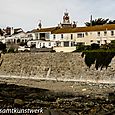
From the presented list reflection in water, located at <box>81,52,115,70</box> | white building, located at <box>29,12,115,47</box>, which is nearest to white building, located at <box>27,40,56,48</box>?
white building, located at <box>29,12,115,47</box>

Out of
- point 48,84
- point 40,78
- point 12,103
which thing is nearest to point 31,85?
point 48,84

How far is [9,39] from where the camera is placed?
83625mm

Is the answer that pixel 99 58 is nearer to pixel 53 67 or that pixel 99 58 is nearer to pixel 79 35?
pixel 53 67

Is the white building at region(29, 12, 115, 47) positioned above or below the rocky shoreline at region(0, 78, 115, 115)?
above

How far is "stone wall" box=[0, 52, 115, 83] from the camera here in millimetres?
40219

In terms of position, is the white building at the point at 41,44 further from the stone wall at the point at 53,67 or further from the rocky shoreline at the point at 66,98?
the rocky shoreline at the point at 66,98

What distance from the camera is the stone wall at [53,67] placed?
40219 millimetres

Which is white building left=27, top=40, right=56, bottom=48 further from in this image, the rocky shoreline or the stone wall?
the rocky shoreline

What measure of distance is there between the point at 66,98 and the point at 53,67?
15774 millimetres

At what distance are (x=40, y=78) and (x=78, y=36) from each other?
673 inches

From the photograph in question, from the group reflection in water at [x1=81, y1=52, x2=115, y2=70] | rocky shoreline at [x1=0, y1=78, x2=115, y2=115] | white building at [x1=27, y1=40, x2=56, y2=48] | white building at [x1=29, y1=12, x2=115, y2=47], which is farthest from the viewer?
white building at [x1=27, y1=40, x2=56, y2=48]

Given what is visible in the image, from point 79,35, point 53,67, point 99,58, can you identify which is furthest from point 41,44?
point 99,58

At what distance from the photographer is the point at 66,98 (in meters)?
30.0

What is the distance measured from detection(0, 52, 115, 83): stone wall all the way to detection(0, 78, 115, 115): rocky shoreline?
161cm
